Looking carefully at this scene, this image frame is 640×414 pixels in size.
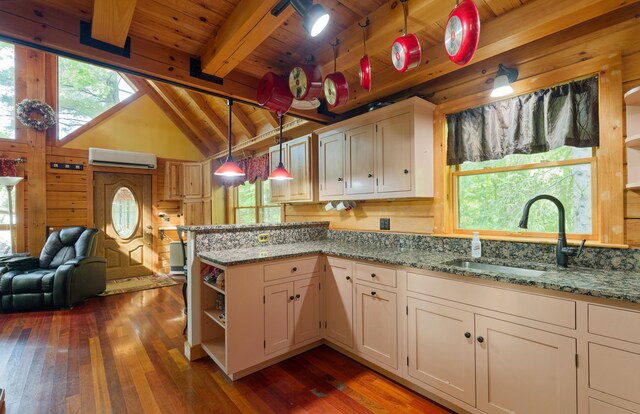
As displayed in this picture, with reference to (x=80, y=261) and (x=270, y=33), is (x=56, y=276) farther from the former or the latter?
(x=270, y=33)

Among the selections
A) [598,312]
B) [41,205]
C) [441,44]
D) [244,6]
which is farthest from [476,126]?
[41,205]

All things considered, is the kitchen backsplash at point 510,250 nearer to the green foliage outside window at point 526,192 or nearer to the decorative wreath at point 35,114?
the green foliage outside window at point 526,192

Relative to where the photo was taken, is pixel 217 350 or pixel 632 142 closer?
pixel 632 142

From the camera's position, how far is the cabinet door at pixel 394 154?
2404 mm

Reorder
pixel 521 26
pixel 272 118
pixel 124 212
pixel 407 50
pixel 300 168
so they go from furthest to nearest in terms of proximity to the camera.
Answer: pixel 124 212, pixel 272 118, pixel 300 168, pixel 521 26, pixel 407 50

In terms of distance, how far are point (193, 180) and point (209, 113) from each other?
1431mm

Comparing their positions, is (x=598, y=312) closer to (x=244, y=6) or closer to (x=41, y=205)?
(x=244, y=6)

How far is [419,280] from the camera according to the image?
191cm

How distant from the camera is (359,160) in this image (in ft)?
9.16

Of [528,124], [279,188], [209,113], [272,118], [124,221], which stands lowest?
[124,221]

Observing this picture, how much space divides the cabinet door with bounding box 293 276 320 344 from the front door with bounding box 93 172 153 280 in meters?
4.49

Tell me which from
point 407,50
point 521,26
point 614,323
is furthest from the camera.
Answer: point 521,26

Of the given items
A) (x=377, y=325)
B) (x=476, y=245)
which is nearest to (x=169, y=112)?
(x=377, y=325)

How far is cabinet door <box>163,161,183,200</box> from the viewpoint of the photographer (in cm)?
569
